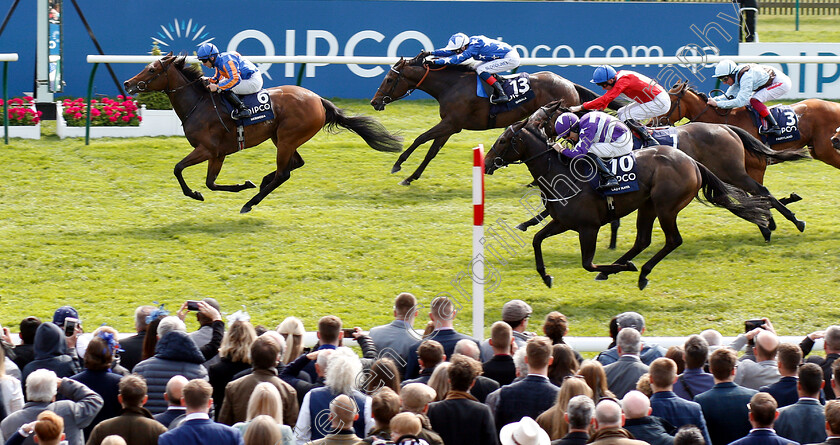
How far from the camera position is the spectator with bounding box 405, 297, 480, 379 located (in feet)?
17.6

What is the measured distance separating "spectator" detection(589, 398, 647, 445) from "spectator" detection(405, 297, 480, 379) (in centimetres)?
136

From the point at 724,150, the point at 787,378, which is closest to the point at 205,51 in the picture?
the point at 724,150

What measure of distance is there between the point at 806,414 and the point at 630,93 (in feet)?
19.2

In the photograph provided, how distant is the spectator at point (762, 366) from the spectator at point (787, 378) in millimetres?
264

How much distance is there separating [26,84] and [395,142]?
6292 millimetres

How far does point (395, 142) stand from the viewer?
37.9ft

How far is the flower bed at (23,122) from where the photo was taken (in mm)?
13117

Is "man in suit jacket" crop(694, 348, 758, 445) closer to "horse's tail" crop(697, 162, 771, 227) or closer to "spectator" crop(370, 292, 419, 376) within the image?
"spectator" crop(370, 292, 419, 376)

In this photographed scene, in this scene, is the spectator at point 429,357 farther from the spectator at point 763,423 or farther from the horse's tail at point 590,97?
the horse's tail at point 590,97

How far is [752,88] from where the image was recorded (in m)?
10.8

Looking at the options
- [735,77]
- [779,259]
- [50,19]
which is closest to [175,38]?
[50,19]

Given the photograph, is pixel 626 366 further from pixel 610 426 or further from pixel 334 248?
pixel 334 248

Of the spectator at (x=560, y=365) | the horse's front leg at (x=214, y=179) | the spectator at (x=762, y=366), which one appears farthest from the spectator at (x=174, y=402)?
the horse's front leg at (x=214, y=179)

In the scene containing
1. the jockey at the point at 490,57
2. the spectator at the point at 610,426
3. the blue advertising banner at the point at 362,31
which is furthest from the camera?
the blue advertising banner at the point at 362,31
